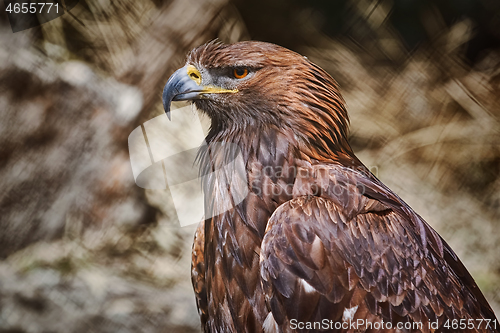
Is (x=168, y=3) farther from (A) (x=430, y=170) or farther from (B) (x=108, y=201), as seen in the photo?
(A) (x=430, y=170)

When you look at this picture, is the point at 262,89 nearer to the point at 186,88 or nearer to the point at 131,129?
the point at 186,88

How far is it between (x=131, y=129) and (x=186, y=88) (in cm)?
95

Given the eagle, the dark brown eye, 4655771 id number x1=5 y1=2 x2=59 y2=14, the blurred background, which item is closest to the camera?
the eagle

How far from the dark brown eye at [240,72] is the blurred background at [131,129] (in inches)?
34.8

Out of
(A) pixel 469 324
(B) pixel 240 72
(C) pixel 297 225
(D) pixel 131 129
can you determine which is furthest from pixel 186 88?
(A) pixel 469 324

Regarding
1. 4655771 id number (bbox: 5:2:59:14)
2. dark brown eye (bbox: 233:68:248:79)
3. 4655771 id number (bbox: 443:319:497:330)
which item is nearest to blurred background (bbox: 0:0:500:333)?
4655771 id number (bbox: 5:2:59:14)

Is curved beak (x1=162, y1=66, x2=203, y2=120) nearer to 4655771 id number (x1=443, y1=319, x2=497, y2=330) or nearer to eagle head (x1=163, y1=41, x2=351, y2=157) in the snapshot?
eagle head (x1=163, y1=41, x2=351, y2=157)

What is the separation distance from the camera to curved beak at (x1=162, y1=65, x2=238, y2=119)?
5.75 ft

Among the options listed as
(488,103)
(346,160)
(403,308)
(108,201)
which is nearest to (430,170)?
(488,103)

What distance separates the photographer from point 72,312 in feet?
8.41

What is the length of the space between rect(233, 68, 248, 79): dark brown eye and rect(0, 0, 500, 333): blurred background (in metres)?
0.88

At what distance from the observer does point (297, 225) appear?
4.81 ft

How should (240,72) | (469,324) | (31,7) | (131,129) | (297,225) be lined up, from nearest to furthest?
(297,225), (469,324), (240,72), (31,7), (131,129)

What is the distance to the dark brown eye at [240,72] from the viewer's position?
68.0 inches
